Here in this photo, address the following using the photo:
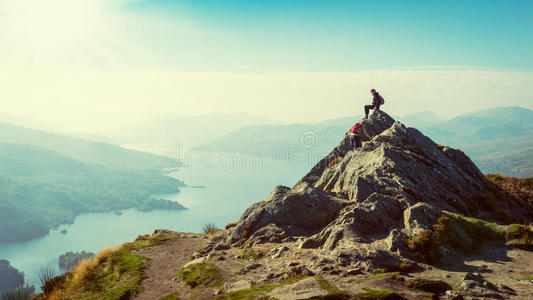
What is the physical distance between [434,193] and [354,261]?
1499cm

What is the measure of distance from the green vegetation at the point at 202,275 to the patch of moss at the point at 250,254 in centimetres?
234

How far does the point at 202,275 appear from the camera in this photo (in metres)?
19.4

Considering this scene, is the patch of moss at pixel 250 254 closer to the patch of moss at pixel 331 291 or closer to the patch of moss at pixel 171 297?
the patch of moss at pixel 171 297

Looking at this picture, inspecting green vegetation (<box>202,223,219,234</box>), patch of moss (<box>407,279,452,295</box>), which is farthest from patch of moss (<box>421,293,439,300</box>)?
green vegetation (<box>202,223,219,234</box>)

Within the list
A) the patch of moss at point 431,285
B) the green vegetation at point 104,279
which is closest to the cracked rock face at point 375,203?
the patch of moss at point 431,285

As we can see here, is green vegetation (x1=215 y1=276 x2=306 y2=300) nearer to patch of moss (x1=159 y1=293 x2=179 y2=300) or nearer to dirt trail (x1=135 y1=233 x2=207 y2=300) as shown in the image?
patch of moss (x1=159 y1=293 x2=179 y2=300)

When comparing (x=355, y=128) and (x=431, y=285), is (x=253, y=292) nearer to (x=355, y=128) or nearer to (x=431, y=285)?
(x=431, y=285)

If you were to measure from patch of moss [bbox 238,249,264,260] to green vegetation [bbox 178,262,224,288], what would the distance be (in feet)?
7.69

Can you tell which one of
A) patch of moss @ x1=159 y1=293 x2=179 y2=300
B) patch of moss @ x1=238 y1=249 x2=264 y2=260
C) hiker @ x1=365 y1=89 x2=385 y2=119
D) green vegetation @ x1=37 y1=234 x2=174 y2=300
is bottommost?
green vegetation @ x1=37 y1=234 x2=174 y2=300

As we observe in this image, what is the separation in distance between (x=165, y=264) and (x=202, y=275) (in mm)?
8505

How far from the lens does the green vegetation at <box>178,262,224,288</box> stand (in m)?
18.4

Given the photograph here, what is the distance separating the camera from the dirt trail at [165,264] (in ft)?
64.4

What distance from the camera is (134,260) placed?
87.5ft

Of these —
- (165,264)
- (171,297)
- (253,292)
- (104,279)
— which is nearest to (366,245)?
(253,292)
